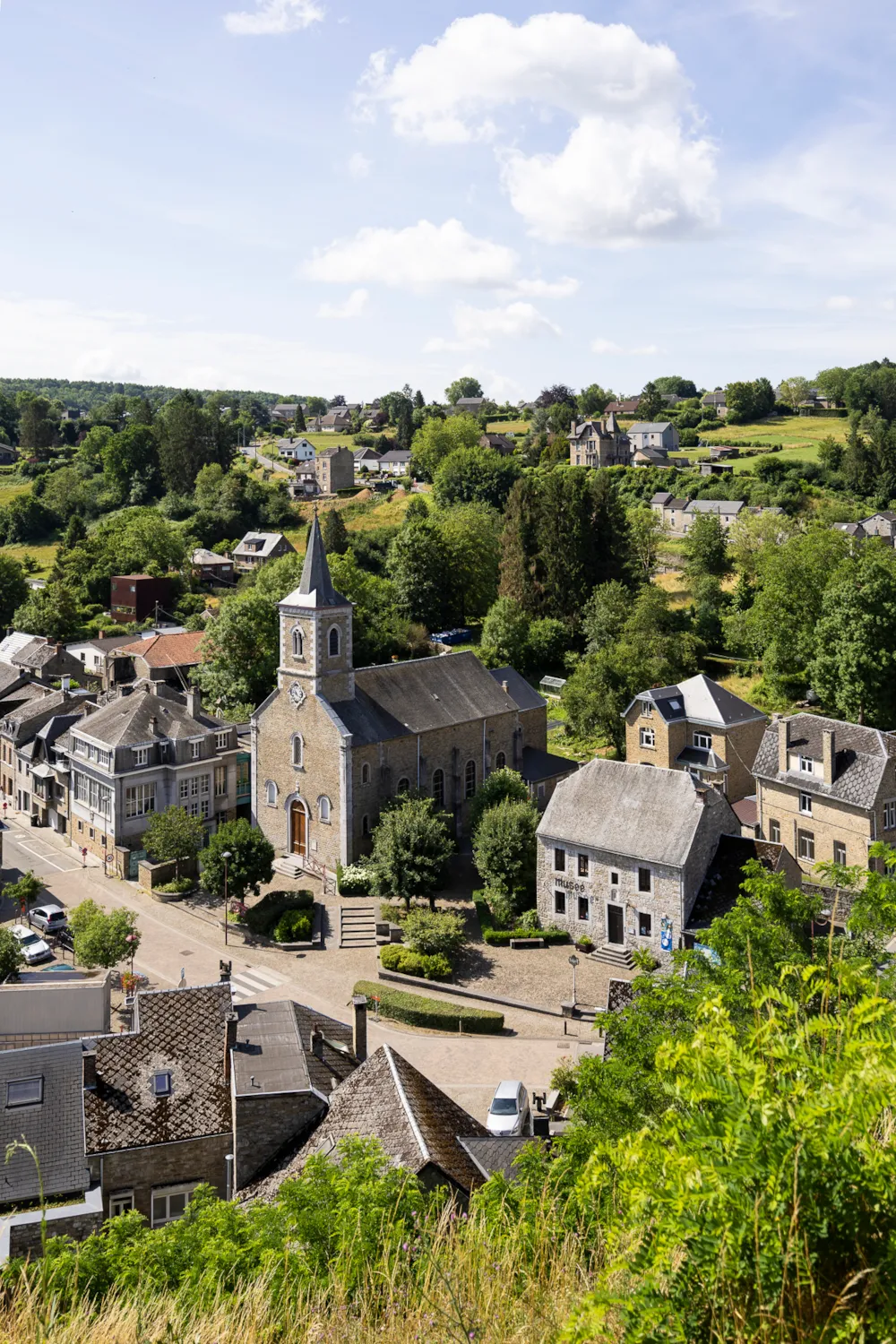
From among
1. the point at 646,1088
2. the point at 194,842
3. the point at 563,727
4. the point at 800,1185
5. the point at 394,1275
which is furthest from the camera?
the point at 563,727

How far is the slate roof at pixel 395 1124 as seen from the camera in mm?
19906

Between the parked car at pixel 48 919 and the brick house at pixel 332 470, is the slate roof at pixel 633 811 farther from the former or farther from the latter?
the brick house at pixel 332 470

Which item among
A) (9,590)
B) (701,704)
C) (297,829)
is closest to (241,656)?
(297,829)

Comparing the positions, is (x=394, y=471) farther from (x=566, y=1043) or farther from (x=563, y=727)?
(x=566, y=1043)

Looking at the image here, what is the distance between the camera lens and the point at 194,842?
45906 mm

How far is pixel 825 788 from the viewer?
4316cm

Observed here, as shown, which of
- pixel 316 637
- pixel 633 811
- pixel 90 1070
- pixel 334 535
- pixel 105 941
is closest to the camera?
pixel 90 1070

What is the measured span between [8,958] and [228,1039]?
1228 cm

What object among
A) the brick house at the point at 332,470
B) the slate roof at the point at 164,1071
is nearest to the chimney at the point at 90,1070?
the slate roof at the point at 164,1071

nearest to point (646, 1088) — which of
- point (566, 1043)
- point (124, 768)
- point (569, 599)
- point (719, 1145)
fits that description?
point (719, 1145)

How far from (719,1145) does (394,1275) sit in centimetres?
377

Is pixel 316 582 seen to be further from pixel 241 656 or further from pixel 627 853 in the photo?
pixel 241 656

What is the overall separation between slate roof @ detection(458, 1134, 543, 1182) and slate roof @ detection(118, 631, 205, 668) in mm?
55163

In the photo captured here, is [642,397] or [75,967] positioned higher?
[642,397]
